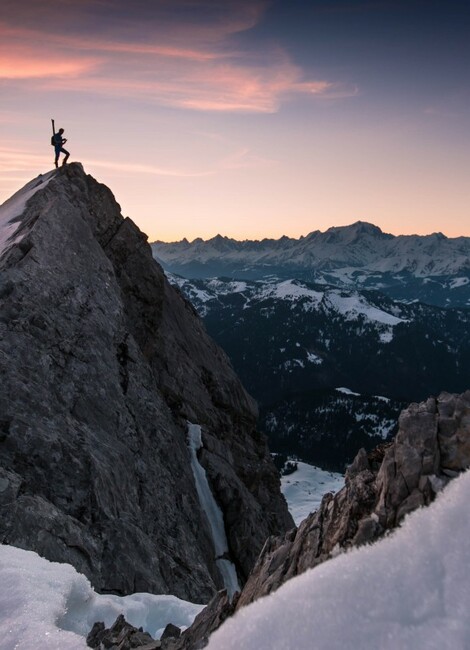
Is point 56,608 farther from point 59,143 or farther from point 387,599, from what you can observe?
point 59,143

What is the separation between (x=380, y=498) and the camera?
9453 millimetres

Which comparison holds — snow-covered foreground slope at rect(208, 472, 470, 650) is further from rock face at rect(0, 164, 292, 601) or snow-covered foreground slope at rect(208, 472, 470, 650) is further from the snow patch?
the snow patch

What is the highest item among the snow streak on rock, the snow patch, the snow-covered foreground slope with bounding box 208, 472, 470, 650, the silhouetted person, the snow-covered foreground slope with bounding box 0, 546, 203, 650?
the silhouetted person

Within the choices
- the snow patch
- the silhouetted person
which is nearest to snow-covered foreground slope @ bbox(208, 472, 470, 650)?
the snow patch

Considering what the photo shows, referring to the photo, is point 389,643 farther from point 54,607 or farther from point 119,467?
point 119,467

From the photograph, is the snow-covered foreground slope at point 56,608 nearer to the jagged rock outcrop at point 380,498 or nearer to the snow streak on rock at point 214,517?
the jagged rock outcrop at point 380,498

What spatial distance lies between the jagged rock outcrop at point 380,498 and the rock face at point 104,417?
34.6 ft

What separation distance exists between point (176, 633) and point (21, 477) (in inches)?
419

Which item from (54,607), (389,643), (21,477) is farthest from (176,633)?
(21,477)

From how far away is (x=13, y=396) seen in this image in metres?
23.3

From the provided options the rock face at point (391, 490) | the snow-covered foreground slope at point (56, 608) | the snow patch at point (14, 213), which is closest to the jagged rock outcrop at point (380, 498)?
the rock face at point (391, 490)

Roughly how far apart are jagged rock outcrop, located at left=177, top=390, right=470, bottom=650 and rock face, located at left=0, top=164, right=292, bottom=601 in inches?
415

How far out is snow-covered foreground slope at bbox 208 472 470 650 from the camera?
21.8ft

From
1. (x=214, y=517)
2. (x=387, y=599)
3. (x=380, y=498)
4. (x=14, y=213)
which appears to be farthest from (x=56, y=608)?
(x=14, y=213)
